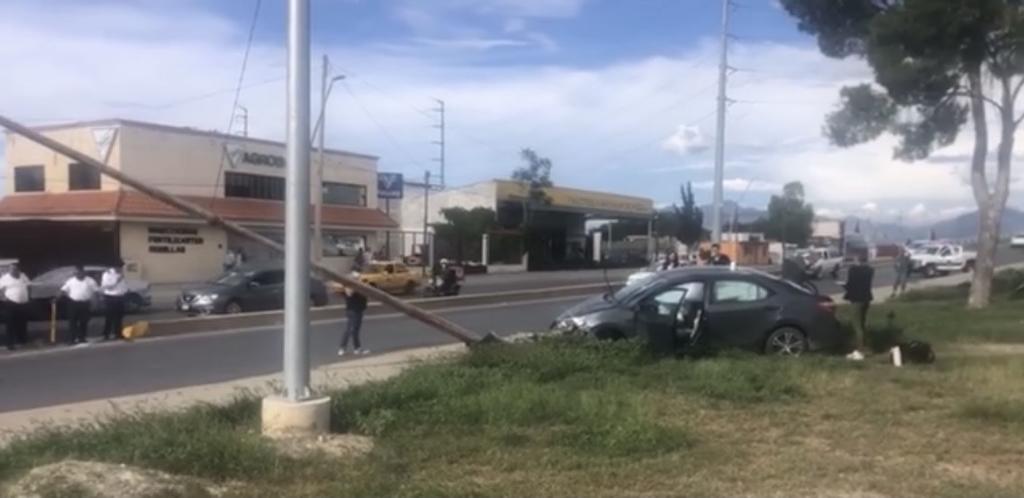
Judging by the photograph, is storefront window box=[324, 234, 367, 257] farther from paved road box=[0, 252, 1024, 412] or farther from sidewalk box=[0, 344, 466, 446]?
sidewalk box=[0, 344, 466, 446]

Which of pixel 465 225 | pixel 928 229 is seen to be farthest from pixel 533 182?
pixel 928 229

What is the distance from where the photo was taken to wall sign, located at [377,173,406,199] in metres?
62.5

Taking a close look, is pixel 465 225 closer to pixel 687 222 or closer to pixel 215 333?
pixel 687 222

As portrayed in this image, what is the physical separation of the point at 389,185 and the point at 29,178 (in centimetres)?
2033

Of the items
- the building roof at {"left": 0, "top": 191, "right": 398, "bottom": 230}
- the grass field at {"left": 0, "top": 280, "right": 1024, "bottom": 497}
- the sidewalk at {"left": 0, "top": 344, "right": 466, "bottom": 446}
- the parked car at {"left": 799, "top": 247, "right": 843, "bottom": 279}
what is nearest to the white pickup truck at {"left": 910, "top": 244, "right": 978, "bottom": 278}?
the parked car at {"left": 799, "top": 247, "right": 843, "bottom": 279}

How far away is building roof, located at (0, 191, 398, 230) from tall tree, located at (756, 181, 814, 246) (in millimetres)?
44048

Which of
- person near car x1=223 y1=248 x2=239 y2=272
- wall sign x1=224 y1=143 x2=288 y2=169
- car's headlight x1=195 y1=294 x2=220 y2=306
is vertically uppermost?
wall sign x1=224 y1=143 x2=288 y2=169

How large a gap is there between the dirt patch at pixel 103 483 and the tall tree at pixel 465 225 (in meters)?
56.7

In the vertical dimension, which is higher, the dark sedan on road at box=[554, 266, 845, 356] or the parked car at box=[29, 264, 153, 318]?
the dark sedan on road at box=[554, 266, 845, 356]

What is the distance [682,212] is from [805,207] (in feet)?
75.9

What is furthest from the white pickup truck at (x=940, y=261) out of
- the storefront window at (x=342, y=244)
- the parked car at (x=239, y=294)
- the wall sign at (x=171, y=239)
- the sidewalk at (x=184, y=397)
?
the sidewalk at (x=184, y=397)

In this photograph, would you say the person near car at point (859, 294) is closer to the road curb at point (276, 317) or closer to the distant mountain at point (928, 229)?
the road curb at point (276, 317)

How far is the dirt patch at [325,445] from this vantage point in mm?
8031

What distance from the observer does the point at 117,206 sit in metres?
44.3
